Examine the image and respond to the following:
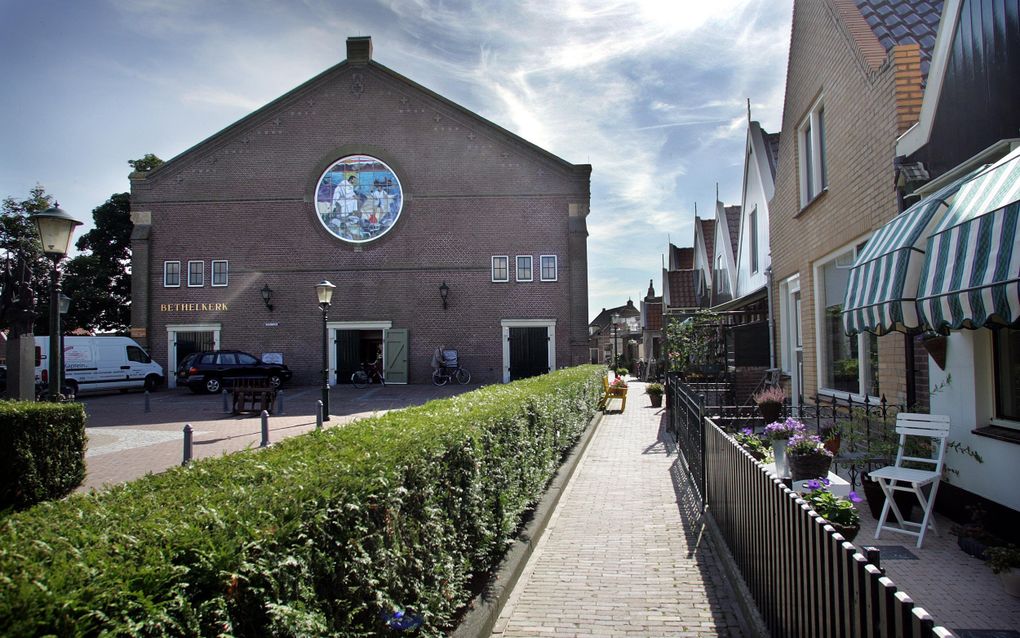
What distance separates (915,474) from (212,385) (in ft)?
80.6

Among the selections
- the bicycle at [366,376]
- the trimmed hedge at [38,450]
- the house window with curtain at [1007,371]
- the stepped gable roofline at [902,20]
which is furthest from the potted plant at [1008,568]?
the bicycle at [366,376]

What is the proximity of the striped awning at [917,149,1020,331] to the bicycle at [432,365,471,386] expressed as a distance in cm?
2393

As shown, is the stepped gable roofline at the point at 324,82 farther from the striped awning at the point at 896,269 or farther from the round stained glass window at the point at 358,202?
the striped awning at the point at 896,269

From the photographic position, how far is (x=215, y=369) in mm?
24469

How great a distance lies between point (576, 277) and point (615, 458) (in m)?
18.2

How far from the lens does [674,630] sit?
4.30 meters

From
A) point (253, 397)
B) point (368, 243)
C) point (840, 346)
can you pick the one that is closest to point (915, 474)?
point (840, 346)

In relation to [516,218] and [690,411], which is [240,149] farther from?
[690,411]

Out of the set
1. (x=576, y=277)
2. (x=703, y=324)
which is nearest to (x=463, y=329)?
(x=576, y=277)

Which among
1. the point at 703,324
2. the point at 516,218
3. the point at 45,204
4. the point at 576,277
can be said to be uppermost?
the point at 45,204

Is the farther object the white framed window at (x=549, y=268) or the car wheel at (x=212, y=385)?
the white framed window at (x=549, y=268)

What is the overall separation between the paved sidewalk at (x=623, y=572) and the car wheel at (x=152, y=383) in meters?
24.0

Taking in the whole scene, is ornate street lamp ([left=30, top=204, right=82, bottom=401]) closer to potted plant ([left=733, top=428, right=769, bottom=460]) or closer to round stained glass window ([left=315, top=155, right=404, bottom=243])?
potted plant ([left=733, top=428, right=769, bottom=460])

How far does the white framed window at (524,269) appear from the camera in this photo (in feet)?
95.2
